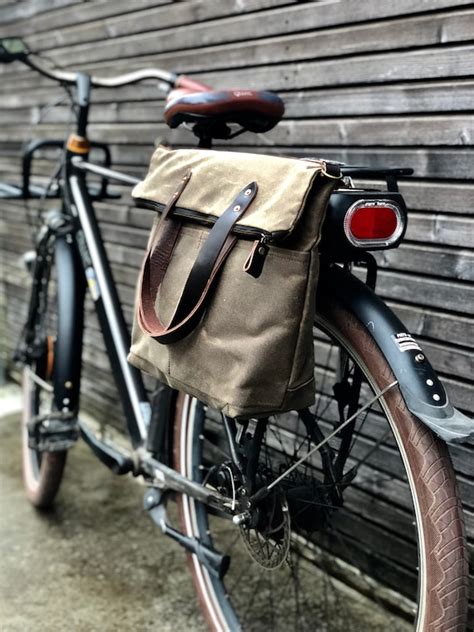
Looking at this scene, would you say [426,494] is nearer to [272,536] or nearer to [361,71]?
[272,536]

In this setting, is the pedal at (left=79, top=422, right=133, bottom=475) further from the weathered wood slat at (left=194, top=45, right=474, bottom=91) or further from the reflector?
the weathered wood slat at (left=194, top=45, right=474, bottom=91)

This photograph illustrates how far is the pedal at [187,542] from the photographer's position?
203cm

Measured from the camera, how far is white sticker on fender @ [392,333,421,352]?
1423 millimetres

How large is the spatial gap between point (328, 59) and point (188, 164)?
0.89 m

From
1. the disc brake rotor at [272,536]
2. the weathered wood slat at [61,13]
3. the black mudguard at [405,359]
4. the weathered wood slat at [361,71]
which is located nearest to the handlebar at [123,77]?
the weathered wood slat at [361,71]

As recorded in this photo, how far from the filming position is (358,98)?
2244 mm

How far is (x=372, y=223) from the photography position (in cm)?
145

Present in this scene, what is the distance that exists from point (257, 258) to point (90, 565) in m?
1.66

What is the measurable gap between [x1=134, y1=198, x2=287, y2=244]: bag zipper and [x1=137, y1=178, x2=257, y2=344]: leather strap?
23mm

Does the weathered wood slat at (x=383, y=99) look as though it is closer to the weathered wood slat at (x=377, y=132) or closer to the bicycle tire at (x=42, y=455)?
the weathered wood slat at (x=377, y=132)

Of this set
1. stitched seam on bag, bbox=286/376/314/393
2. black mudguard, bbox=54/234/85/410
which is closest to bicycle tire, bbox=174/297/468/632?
stitched seam on bag, bbox=286/376/314/393

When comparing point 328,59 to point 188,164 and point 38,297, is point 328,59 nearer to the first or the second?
point 188,164

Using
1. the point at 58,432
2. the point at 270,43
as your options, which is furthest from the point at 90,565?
the point at 270,43

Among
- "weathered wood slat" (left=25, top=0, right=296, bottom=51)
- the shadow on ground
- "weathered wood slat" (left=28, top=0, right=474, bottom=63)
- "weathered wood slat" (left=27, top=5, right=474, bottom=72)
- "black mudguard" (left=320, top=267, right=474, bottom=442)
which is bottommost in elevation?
the shadow on ground
